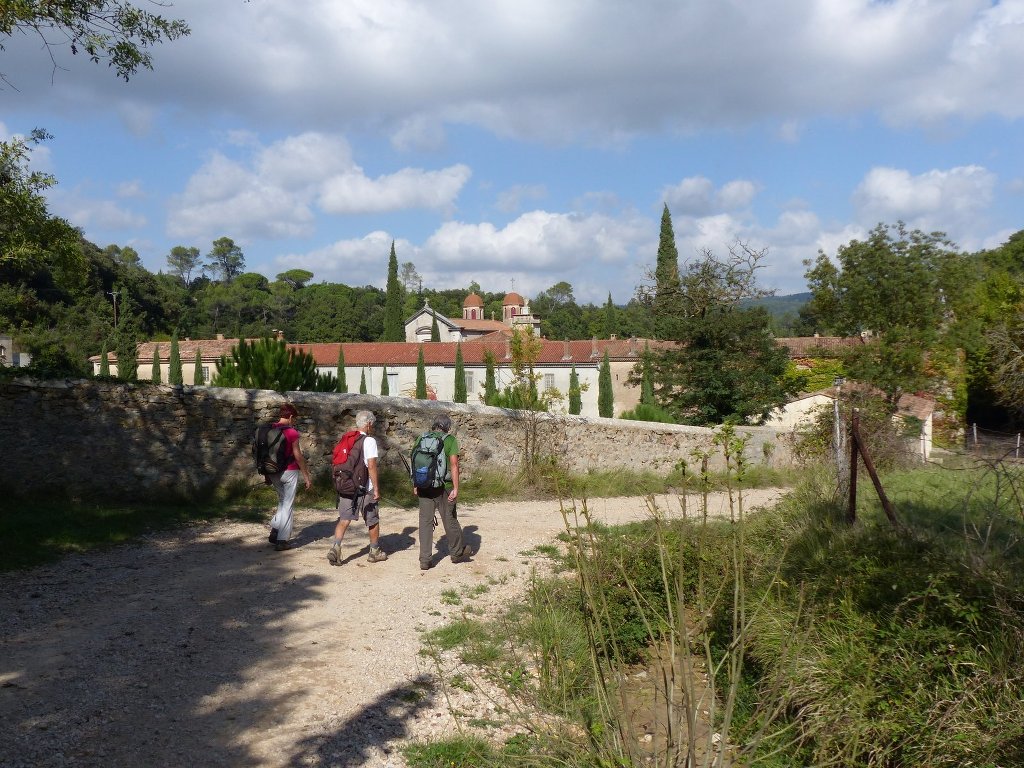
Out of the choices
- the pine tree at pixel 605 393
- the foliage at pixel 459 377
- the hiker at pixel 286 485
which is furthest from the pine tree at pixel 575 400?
the hiker at pixel 286 485

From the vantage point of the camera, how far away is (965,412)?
104 ft

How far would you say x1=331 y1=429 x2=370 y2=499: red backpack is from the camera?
704 centimetres

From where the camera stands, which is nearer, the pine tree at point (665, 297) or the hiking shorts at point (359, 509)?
the hiking shorts at point (359, 509)

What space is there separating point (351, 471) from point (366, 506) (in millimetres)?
389

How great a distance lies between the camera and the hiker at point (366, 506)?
7.04m

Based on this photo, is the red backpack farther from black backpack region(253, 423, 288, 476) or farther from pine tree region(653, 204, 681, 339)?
pine tree region(653, 204, 681, 339)

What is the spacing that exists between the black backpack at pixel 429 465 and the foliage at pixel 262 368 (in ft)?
13.7

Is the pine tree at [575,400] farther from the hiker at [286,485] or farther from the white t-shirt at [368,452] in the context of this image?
the white t-shirt at [368,452]

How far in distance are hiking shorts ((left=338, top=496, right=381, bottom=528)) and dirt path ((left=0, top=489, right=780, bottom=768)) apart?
0.44 meters

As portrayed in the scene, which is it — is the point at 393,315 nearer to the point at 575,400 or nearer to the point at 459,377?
the point at 459,377

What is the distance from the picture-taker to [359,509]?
23.7ft

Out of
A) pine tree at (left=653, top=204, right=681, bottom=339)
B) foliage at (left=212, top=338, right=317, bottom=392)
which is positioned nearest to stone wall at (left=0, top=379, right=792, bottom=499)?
foliage at (left=212, top=338, right=317, bottom=392)

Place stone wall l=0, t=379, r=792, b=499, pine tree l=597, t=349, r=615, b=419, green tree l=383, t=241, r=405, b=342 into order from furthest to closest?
1. green tree l=383, t=241, r=405, b=342
2. pine tree l=597, t=349, r=615, b=419
3. stone wall l=0, t=379, r=792, b=499

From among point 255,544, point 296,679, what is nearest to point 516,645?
point 296,679
